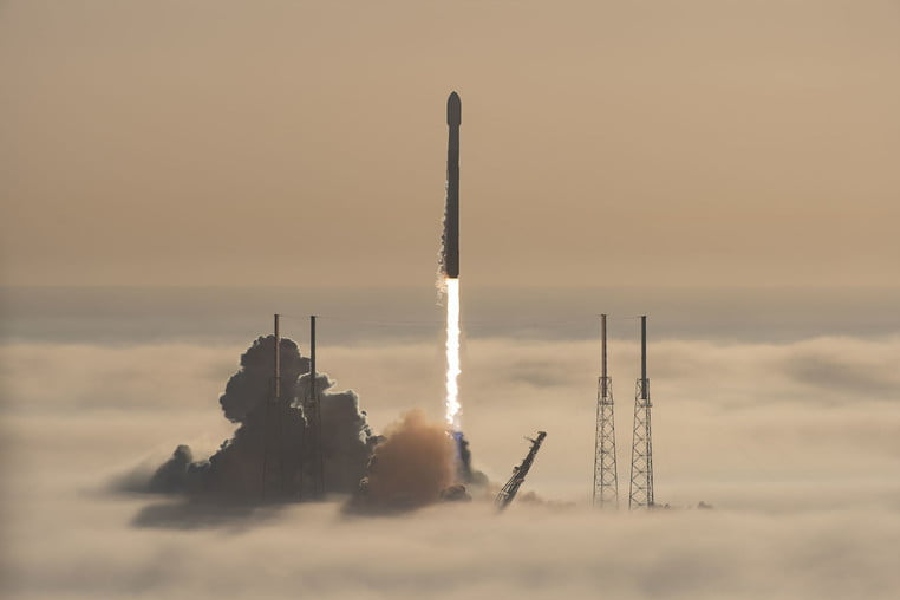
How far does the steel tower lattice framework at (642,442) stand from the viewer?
176 m

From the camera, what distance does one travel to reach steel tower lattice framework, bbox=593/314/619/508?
570 ft

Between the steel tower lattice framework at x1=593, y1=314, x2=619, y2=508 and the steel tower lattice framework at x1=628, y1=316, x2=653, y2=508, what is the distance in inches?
75.1

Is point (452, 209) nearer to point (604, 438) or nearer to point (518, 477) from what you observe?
point (604, 438)

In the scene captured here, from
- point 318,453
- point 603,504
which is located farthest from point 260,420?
point 603,504

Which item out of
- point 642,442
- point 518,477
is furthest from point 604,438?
point 518,477

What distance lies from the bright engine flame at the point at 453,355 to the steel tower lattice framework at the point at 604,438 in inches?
419

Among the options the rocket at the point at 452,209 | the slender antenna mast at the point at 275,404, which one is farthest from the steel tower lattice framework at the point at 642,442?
the slender antenna mast at the point at 275,404

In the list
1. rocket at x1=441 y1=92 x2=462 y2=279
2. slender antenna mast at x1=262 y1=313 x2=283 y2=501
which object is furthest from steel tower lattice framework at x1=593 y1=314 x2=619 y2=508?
slender antenna mast at x1=262 y1=313 x2=283 y2=501

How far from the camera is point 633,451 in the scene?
179000 mm

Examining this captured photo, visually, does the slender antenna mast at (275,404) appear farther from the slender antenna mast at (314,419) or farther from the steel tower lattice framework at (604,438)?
the steel tower lattice framework at (604,438)

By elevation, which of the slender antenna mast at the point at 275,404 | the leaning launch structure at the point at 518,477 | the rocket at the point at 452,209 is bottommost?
the leaning launch structure at the point at 518,477

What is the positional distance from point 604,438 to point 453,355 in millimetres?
13558

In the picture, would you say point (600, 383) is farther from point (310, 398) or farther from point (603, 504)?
point (310, 398)

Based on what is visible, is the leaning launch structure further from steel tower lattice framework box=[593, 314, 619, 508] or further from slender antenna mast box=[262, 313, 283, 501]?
slender antenna mast box=[262, 313, 283, 501]
